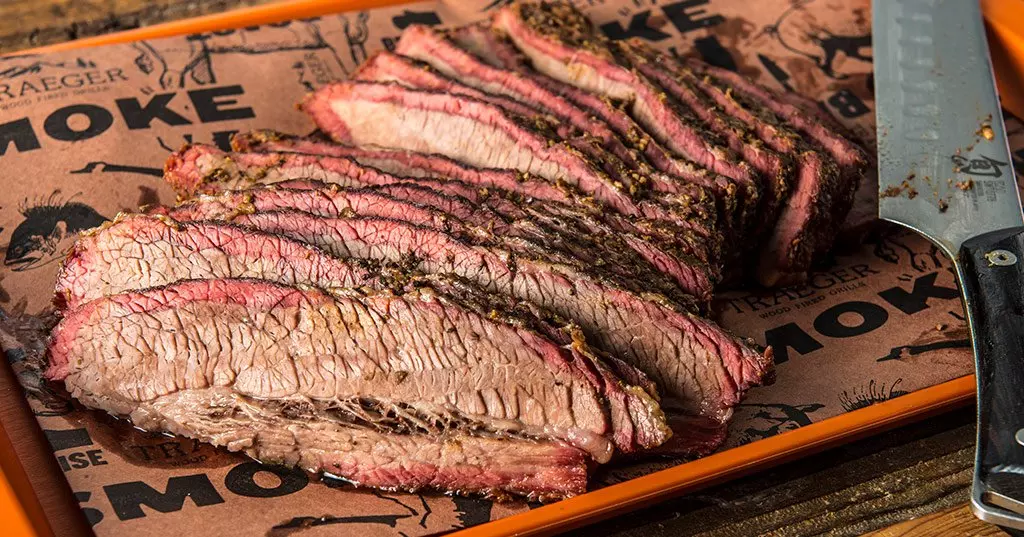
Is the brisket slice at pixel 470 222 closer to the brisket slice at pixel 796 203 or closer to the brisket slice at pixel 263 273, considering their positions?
the brisket slice at pixel 263 273

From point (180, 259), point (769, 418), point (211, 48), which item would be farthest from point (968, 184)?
point (211, 48)

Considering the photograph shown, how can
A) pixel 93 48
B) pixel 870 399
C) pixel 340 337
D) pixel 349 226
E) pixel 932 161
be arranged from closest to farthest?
pixel 340 337 → pixel 349 226 → pixel 870 399 → pixel 932 161 → pixel 93 48

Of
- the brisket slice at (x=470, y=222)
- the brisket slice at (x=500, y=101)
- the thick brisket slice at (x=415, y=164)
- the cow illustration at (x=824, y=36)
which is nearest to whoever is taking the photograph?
the brisket slice at (x=470, y=222)

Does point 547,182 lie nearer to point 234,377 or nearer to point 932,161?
point 234,377

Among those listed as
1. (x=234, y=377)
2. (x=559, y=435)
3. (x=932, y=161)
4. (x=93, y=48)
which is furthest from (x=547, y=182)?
(x=93, y=48)

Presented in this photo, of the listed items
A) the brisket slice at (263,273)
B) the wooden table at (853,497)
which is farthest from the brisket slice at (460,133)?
the wooden table at (853,497)

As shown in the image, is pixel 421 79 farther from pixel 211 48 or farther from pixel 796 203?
pixel 796 203
